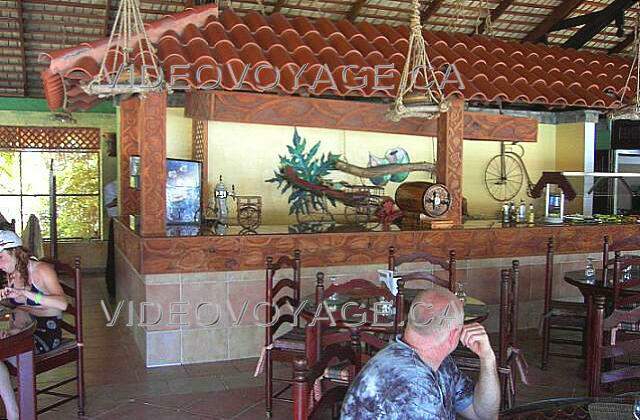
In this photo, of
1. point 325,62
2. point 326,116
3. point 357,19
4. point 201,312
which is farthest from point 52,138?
point 201,312

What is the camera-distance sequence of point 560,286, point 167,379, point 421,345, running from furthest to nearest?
1. point 560,286
2. point 167,379
3. point 421,345

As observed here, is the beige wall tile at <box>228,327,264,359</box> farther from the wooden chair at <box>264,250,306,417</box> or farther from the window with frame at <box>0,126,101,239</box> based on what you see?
the window with frame at <box>0,126,101,239</box>

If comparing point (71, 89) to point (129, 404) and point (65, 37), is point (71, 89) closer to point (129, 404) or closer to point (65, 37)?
point (129, 404)

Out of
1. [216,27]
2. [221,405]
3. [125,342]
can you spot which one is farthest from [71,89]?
[221,405]

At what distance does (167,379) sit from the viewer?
4.72m

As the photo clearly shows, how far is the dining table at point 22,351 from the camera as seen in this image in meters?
3.15

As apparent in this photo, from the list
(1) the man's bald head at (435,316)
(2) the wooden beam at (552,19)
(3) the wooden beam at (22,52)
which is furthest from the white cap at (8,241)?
(2) the wooden beam at (552,19)

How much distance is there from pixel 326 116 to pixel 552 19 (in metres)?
4.45

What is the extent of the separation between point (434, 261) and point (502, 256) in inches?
83.8

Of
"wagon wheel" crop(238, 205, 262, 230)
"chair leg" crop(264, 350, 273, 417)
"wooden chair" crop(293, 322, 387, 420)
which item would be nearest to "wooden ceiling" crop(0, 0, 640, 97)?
"wagon wheel" crop(238, 205, 262, 230)

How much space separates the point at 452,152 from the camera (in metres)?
6.16

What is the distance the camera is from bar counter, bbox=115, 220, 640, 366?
16.5ft

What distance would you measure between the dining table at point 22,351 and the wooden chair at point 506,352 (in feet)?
7.74

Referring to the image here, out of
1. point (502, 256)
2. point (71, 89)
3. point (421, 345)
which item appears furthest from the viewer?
point (502, 256)
